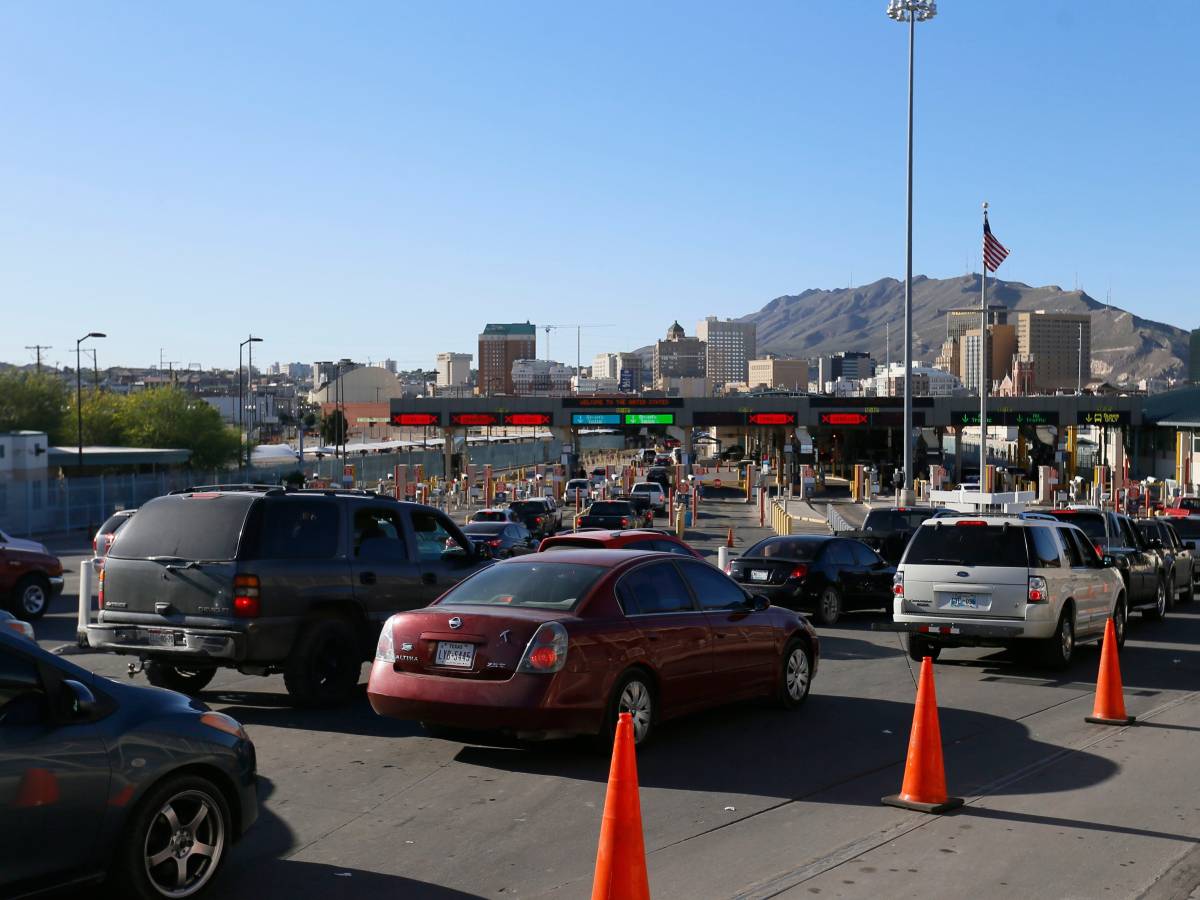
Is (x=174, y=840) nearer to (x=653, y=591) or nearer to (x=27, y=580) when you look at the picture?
(x=653, y=591)

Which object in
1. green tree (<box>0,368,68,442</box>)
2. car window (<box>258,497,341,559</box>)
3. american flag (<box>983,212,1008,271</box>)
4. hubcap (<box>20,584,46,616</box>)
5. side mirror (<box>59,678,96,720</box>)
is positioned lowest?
hubcap (<box>20,584,46,616</box>)

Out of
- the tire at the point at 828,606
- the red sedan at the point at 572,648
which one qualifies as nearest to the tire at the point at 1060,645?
the tire at the point at 828,606

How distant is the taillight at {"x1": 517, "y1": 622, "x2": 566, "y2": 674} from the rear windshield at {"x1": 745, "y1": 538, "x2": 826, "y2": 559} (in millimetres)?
10947

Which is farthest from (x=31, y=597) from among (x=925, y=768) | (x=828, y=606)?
(x=925, y=768)

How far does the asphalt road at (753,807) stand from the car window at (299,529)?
1.38m

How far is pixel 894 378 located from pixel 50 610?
491 feet

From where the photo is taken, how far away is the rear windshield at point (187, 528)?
36.7ft

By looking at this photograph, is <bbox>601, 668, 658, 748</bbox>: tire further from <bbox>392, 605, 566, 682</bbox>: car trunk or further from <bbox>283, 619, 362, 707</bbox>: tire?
<bbox>283, 619, 362, 707</bbox>: tire

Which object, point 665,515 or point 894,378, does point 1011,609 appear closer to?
point 665,515

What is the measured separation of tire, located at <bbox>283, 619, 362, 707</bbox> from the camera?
37.3ft

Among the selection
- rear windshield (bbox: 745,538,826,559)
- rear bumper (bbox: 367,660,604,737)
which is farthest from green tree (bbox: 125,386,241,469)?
rear bumper (bbox: 367,660,604,737)

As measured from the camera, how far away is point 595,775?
9203mm

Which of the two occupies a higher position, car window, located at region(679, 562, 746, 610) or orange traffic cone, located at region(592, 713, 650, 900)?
car window, located at region(679, 562, 746, 610)

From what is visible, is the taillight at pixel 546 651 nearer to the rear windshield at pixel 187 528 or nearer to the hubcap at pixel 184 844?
the hubcap at pixel 184 844
